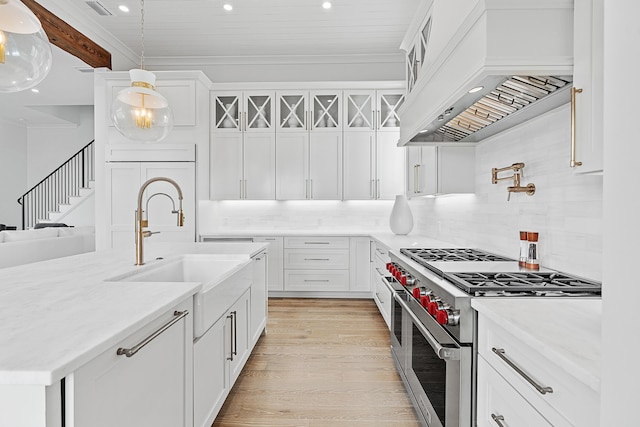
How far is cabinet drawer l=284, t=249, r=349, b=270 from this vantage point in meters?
4.93

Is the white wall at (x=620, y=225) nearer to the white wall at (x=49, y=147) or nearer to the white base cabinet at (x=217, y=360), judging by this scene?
the white base cabinet at (x=217, y=360)

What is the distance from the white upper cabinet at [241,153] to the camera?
16.7ft

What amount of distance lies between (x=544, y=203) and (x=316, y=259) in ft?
10.6

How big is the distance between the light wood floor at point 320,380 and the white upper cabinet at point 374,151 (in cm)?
180

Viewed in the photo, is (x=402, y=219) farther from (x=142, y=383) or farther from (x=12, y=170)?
(x=12, y=170)

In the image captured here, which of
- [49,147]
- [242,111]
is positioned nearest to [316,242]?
[242,111]

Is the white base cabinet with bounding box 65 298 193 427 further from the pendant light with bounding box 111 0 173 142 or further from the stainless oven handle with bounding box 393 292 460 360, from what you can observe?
the pendant light with bounding box 111 0 173 142

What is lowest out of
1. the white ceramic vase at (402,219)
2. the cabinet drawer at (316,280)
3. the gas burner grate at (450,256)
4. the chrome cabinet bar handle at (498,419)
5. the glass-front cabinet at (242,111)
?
the cabinet drawer at (316,280)

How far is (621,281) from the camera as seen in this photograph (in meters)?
0.62

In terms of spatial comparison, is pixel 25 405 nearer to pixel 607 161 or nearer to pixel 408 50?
pixel 607 161

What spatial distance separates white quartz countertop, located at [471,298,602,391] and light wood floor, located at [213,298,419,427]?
1.21 meters

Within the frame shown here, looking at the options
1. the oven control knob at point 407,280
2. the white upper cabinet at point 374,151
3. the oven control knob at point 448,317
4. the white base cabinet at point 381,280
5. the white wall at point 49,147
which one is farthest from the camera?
the white wall at point 49,147

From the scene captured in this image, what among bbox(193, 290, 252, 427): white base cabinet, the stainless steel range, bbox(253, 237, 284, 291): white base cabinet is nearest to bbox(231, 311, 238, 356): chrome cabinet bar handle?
bbox(193, 290, 252, 427): white base cabinet

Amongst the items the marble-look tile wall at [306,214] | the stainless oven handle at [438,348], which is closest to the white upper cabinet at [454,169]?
the stainless oven handle at [438,348]
